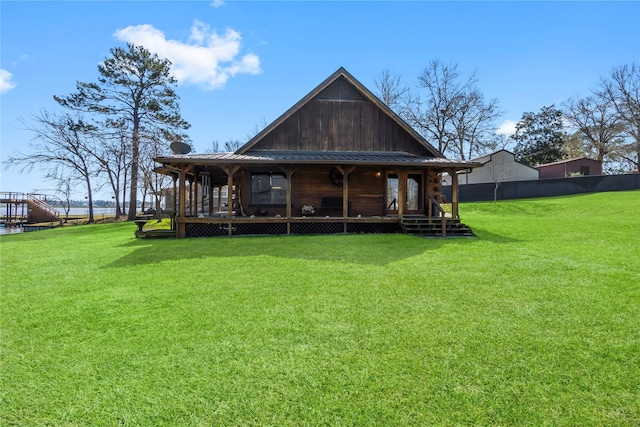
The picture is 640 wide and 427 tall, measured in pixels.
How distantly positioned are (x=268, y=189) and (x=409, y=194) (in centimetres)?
628

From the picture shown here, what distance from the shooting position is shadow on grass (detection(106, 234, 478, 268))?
24.8 ft

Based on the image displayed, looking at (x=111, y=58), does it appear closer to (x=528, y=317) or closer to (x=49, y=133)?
(x=49, y=133)

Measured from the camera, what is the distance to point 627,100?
32.4 m

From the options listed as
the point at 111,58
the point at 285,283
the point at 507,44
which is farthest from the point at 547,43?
the point at 111,58

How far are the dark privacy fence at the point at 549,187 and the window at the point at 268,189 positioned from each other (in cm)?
1844

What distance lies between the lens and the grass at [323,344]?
7.55 ft

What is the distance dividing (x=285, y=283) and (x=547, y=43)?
15608mm

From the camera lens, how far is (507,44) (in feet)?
47.6

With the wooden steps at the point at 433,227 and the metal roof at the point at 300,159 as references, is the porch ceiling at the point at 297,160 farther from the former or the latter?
the wooden steps at the point at 433,227

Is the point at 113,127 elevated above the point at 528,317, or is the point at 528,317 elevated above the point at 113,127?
the point at 113,127

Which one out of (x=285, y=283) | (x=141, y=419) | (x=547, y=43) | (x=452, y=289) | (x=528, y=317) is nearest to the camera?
(x=141, y=419)

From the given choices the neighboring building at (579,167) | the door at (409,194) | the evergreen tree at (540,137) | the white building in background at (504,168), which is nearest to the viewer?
the door at (409,194)

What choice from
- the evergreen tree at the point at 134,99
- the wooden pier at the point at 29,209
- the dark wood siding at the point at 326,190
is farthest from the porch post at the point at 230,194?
the wooden pier at the point at 29,209

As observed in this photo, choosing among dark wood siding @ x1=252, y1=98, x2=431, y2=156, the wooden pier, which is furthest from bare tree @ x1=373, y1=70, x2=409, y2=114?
the wooden pier
